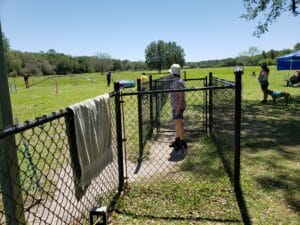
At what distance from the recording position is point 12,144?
2244 mm

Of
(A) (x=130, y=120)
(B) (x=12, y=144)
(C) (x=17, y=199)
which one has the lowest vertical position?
(A) (x=130, y=120)

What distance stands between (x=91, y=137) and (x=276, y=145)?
5.02 meters

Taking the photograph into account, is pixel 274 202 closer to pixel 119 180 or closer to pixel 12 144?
pixel 119 180

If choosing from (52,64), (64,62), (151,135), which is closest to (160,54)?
(64,62)

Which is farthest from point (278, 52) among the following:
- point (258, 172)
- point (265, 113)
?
point (258, 172)

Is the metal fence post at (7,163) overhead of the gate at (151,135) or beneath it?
overhead

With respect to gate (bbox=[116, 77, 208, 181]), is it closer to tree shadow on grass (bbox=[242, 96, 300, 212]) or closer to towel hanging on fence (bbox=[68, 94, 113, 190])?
towel hanging on fence (bbox=[68, 94, 113, 190])

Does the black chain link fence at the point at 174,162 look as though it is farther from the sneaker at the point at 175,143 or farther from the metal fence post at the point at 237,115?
the metal fence post at the point at 237,115

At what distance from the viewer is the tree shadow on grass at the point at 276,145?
453 centimetres

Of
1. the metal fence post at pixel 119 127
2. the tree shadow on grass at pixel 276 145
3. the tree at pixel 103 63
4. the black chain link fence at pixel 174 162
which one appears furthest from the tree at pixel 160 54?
the metal fence post at pixel 119 127

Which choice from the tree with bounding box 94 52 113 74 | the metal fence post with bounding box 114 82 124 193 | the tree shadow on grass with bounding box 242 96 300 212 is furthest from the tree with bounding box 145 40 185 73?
the metal fence post with bounding box 114 82 124 193

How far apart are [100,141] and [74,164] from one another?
56 centimetres

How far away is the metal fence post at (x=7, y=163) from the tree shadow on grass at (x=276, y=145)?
10.6 ft

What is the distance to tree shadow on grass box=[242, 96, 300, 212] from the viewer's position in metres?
4.53
